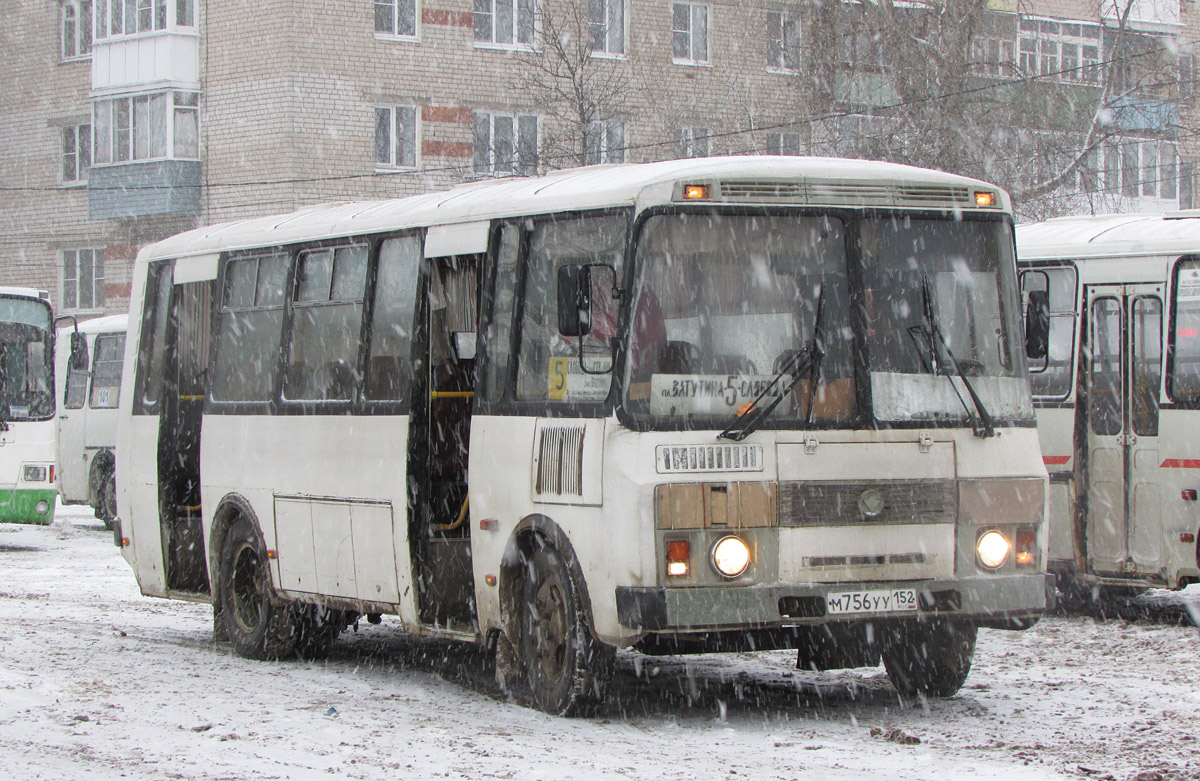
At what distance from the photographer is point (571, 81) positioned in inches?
1532

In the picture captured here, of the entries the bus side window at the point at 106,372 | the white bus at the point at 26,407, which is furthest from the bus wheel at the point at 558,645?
the bus side window at the point at 106,372

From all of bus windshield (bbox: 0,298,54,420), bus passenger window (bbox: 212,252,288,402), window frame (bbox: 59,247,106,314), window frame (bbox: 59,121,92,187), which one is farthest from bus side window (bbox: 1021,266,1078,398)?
window frame (bbox: 59,121,92,187)

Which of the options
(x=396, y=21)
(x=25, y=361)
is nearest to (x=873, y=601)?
(x=25, y=361)

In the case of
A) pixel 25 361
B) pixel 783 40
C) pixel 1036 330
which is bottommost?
pixel 1036 330

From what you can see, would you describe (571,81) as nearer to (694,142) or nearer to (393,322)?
(694,142)

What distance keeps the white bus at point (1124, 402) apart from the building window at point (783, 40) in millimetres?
22621

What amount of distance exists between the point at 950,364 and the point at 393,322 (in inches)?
134

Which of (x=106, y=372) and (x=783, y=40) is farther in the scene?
(x=783, y=40)

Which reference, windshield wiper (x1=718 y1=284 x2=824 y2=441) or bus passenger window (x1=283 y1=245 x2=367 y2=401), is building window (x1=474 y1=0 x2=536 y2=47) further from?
windshield wiper (x1=718 y1=284 x2=824 y2=441)

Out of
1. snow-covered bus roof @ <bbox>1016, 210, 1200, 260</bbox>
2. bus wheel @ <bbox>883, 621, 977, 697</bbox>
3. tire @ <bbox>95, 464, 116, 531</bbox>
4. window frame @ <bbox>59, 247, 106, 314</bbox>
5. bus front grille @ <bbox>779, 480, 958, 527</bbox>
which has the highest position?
window frame @ <bbox>59, 247, 106, 314</bbox>

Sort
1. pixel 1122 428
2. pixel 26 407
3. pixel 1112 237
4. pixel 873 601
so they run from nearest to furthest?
1. pixel 873 601
2. pixel 1122 428
3. pixel 1112 237
4. pixel 26 407

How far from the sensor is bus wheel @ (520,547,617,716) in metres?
9.33

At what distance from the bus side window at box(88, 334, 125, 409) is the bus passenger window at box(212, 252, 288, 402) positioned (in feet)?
50.8

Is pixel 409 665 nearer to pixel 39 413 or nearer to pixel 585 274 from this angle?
pixel 585 274
